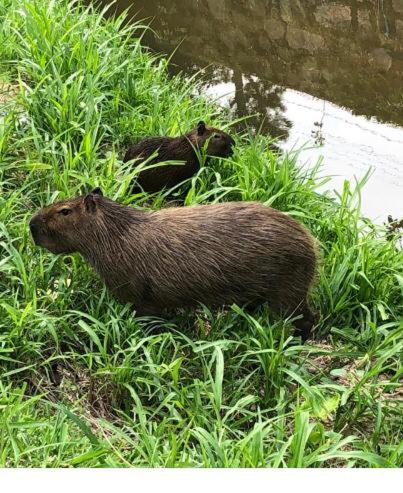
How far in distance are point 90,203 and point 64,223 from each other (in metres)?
0.17

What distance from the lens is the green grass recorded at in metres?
2.62

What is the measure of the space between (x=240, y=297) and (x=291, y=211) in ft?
3.22

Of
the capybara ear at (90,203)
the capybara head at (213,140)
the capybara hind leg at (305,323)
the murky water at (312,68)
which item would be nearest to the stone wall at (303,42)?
the murky water at (312,68)

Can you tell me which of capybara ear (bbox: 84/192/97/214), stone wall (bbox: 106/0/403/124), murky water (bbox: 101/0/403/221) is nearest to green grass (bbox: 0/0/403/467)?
capybara ear (bbox: 84/192/97/214)

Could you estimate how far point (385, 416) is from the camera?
306cm

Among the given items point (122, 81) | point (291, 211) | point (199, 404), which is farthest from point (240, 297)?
point (122, 81)

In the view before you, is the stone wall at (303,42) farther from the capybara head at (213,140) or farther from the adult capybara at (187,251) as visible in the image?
the adult capybara at (187,251)

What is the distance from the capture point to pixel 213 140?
4648mm

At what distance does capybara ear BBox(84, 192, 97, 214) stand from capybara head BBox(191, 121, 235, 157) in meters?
1.30

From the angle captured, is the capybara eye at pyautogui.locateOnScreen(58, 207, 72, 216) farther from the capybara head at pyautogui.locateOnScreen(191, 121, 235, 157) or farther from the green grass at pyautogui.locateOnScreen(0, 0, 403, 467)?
the capybara head at pyautogui.locateOnScreen(191, 121, 235, 157)

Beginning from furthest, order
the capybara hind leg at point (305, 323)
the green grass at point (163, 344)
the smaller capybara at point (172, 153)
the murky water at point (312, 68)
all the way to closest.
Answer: the murky water at point (312, 68), the smaller capybara at point (172, 153), the capybara hind leg at point (305, 323), the green grass at point (163, 344)

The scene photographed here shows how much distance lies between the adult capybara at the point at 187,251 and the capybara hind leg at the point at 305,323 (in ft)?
0.49

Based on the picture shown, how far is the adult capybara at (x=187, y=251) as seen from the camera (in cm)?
341
